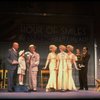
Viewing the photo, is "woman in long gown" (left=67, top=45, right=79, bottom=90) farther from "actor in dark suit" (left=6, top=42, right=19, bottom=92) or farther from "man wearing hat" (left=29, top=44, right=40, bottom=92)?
"actor in dark suit" (left=6, top=42, right=19, bottom=92)

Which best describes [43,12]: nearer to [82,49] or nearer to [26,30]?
[26,30]

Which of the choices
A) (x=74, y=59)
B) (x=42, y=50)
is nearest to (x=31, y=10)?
(x=42, y=50)

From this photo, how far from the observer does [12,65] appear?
48.9 feet

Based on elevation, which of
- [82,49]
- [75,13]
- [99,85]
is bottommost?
[99,85]

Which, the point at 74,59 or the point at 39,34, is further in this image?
the point at 39,34

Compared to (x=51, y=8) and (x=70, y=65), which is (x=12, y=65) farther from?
(x=51, y=8)

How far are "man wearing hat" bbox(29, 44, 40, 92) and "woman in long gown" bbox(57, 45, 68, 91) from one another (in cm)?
75

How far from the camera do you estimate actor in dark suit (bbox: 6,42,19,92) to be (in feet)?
48.4

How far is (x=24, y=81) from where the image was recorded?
1534 cm

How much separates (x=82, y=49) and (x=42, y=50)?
1589 mm

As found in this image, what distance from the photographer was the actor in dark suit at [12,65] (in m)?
14.8

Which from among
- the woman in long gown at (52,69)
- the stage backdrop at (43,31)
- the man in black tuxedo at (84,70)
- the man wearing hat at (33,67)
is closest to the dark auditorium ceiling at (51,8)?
the stage backdrop at (43,31)

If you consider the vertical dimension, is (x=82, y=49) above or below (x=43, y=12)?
below

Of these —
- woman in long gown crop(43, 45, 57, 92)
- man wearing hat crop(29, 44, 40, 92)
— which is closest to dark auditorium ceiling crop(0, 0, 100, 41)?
man wearing hat crop(29, 44, 40, 92)
